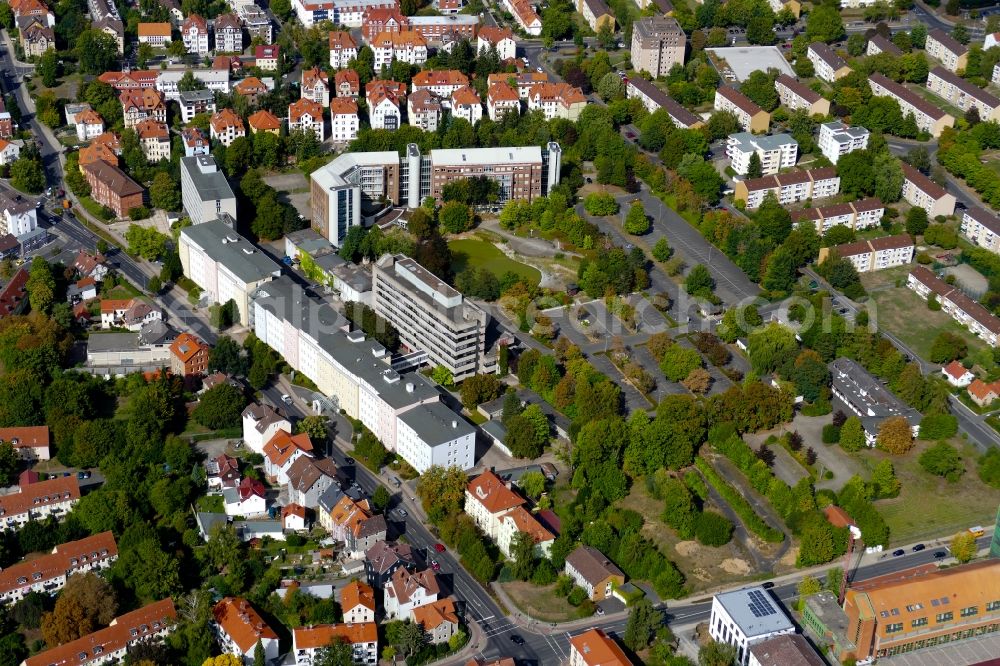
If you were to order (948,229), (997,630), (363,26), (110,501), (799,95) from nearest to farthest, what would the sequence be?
(997,630) < (110,501) < (948,229) < (799,95) < (363,26)

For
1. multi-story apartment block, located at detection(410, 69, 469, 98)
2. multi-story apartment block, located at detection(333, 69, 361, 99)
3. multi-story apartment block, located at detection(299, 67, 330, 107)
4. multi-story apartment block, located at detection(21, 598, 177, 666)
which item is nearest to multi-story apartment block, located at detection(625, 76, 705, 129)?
multi-story apartment block, located at detection(410, 69, 469, 98)

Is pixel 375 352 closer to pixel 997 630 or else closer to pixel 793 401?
pixel 793 401

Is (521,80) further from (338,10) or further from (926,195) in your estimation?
(926,195)

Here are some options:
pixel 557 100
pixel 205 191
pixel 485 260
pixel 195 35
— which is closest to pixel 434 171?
pixel 485 260

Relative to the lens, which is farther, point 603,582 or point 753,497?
point 753,497

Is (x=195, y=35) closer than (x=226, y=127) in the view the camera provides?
No

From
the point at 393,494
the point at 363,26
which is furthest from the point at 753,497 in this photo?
the point at 363,26

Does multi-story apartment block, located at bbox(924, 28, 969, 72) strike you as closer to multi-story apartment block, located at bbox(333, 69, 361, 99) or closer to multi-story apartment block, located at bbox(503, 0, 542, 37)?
multi-story apartment block, located at bbox(503, 0, 542, 37)
